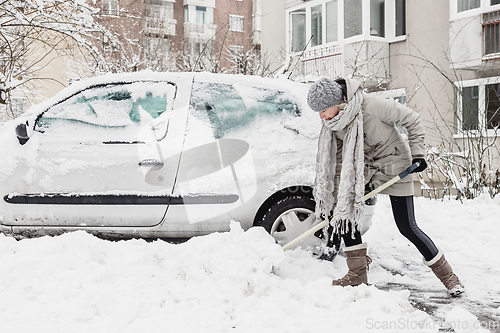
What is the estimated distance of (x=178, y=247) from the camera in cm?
350

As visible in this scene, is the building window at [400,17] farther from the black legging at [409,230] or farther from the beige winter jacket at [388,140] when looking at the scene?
the black legging at [409,230]

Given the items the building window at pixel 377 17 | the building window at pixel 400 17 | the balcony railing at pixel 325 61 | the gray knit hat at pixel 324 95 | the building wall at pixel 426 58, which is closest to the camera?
the gray knit hat at pixel 324 95

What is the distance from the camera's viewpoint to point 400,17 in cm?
1487

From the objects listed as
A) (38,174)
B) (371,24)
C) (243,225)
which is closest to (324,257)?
(243,225)

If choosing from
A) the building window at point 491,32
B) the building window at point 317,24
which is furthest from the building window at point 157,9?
the building window at point 491,32

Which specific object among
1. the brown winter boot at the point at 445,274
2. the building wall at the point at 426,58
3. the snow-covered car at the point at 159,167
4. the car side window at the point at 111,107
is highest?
the building wall at the point at 426,58

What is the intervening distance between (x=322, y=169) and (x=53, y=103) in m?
2.39

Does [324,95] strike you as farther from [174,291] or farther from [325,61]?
[325,61]

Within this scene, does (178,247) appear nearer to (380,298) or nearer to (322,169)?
(322,169)

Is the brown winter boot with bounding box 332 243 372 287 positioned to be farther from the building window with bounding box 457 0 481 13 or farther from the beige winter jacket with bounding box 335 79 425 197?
the building window with bounding box 457 0 481 13

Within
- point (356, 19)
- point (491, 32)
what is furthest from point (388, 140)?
point (356, 19)

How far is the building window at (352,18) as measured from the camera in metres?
15.1

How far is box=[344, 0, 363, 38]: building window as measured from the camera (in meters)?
15.1

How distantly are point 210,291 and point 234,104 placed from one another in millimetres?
1698
